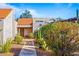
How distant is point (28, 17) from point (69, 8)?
0.45m

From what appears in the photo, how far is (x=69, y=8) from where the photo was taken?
2.75 metres

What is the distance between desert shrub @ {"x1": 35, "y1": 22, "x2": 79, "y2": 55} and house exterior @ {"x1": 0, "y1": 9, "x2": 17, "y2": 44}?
0.32 metres

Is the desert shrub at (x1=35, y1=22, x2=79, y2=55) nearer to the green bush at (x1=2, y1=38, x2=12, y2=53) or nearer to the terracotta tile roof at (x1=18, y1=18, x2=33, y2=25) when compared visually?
the terracotta tile roof at (x1=18, y1=18, x2=33, y2=25)

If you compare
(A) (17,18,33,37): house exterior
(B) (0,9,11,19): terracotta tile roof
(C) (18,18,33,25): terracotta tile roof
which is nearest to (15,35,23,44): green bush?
(A) (17,18,33,37): house exterior

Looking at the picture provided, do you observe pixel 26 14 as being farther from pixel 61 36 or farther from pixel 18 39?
pixel 61 36

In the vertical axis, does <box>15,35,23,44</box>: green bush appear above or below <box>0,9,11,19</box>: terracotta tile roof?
below

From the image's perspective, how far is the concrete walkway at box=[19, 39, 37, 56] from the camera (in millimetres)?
2750

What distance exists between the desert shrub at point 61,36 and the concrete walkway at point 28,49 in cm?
15

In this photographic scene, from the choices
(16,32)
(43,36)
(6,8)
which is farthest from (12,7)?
(43,36)

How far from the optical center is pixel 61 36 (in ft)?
9.07

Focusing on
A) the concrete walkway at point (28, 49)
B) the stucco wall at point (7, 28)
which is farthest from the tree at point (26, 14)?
the concrete walkway at point (28, 49)

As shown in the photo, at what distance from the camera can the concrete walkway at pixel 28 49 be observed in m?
2.75

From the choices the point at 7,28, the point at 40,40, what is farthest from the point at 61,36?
the point at 7,28

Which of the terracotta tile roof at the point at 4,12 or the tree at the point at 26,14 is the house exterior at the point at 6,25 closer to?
the terracotta tile roof at the point at 4,12
